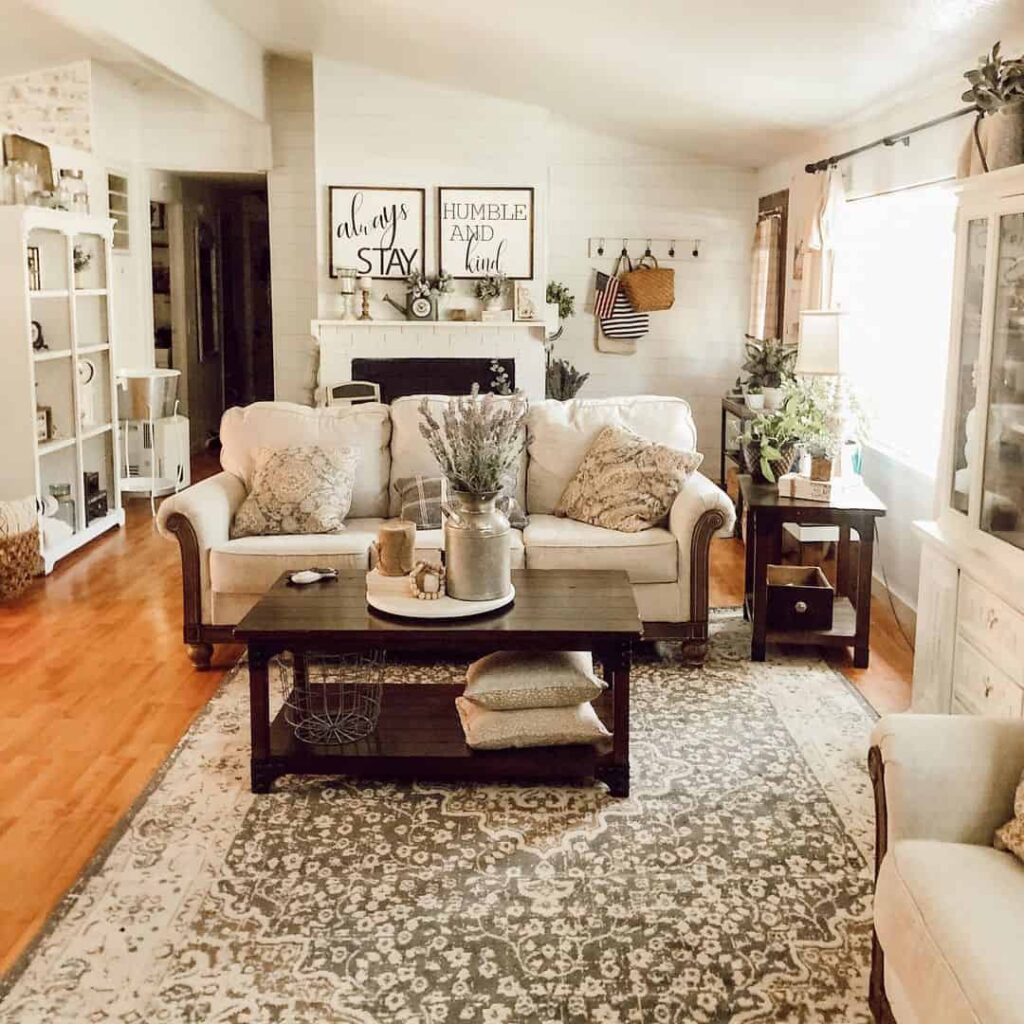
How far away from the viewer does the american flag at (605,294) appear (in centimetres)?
866

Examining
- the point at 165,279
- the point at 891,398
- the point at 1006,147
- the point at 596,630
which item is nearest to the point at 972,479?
the point at 1006,147

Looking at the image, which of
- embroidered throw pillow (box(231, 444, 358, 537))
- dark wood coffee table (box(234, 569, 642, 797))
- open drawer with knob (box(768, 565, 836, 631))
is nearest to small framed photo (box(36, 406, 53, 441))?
embroidered throw pillow (box(231, 444, 358, 537))

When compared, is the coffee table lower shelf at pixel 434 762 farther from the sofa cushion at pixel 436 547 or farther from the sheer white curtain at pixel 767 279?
the sheer white curtain at pixel 767 279

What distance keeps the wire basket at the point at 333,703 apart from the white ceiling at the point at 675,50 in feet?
9.04

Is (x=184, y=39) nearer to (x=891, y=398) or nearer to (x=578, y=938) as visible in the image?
(x=891, y=398)

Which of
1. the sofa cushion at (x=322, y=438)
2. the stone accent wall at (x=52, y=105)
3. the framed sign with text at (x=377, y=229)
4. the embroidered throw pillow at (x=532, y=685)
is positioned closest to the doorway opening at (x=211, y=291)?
the stone accent wall at (x=52, y=105)

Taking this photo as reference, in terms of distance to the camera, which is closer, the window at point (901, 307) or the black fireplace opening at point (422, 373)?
the window at point (901, 307)

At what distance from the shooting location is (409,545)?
368 centimetres

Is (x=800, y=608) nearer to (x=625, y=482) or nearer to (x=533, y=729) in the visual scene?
(x=625, y=482)

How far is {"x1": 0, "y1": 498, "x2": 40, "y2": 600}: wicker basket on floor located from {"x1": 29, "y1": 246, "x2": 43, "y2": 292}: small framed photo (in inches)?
44.8

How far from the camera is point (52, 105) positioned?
759cm

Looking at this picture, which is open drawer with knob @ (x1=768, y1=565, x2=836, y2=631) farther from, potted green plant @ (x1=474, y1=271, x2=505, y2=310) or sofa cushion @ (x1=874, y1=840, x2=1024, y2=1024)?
potted green plant @ (x1=474, y1=271, x2=505, y2=310)

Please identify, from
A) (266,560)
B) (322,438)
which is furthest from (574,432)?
(266,560)

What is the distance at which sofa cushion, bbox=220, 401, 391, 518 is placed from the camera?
4883 mm
